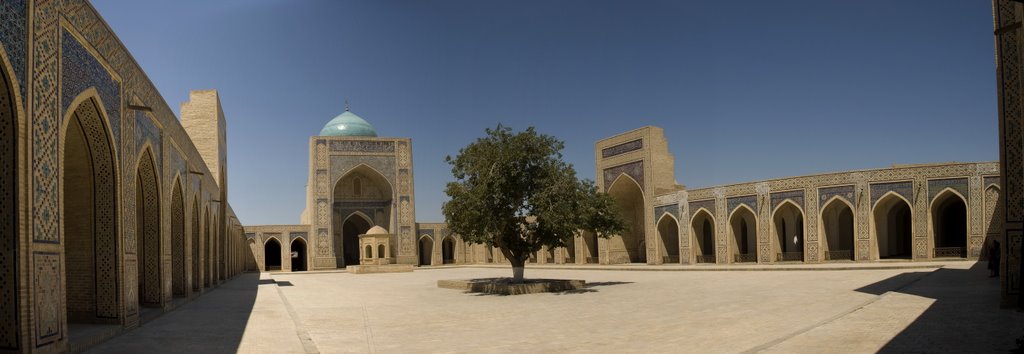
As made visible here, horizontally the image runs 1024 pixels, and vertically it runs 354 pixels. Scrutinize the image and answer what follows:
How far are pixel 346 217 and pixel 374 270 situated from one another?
26.4 feet

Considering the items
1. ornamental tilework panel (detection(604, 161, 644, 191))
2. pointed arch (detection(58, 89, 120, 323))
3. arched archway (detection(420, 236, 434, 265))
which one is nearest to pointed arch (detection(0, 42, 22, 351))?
Answer: pointed arch (detection(58, 89, 120, 323))

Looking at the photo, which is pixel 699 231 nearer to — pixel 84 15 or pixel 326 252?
pixel 326 252

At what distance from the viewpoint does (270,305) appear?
12844mm

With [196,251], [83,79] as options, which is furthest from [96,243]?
[196,251]

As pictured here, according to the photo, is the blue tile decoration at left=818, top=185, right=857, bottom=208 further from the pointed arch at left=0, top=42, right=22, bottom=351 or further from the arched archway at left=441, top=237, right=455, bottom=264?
the pointed arch at left=0, top=42, right=22, bottom=351

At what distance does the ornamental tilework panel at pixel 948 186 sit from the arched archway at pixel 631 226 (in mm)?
11638

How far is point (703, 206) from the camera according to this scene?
2775cm

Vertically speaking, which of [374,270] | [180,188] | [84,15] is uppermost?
[84,15]

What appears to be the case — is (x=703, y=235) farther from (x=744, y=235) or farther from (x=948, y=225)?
(x=948, y=225)

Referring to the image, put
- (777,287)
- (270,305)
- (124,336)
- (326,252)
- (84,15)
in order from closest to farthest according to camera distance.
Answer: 1. (84,15)
2. (124,336)
3. (270,305)
4. (777,287)
5. (326,252)

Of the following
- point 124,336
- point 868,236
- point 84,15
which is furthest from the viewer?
point 868,236

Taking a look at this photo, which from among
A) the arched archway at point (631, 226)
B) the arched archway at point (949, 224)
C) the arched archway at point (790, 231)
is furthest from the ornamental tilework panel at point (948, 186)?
the arched archway at point (631, 226)

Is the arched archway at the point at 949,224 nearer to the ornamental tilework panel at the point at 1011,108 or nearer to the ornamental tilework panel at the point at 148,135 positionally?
the ornamental tilework panel at the point at 1011,108

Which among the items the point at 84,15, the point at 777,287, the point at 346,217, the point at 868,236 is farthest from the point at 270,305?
the point at 346,217
